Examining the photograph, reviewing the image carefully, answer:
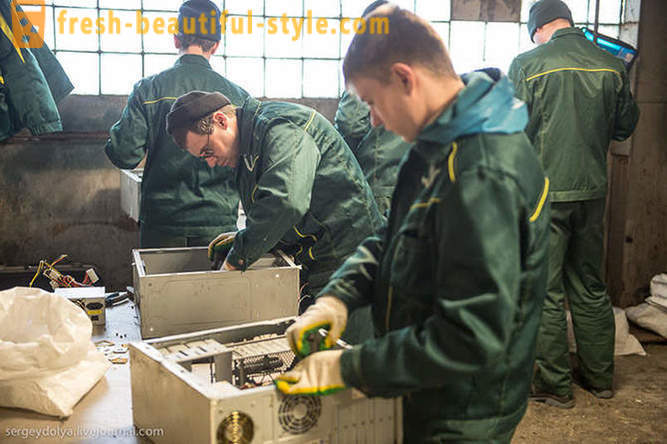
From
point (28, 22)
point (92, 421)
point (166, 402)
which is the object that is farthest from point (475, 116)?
point (28, 22)

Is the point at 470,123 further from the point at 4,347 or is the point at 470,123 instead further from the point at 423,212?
the point at 4,347

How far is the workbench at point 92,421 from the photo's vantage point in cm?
147

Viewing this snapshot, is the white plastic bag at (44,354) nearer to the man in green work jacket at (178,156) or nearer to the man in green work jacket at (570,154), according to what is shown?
the man in green work jacket at (178,156)

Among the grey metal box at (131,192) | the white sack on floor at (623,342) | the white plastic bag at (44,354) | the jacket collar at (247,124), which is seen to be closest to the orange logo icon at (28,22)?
the grey metal box at (131,192)

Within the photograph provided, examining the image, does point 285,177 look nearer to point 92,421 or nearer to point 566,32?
point 92,421

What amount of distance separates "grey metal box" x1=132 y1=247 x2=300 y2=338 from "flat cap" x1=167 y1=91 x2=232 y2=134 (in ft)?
1.51

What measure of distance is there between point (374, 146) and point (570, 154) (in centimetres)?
89

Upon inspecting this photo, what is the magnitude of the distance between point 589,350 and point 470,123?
2561 mm

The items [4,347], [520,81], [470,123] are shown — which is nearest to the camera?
[470,123]

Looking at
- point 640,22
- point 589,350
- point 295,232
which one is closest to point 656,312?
point 589,350

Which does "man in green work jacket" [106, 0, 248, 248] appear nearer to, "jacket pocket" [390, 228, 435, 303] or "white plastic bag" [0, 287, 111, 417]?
"white plastic bag" [0, 287, 111, 417]

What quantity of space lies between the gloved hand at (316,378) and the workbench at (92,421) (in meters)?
0.42

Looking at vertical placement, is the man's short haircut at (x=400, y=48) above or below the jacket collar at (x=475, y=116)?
above

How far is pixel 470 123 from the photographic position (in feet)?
3.58
